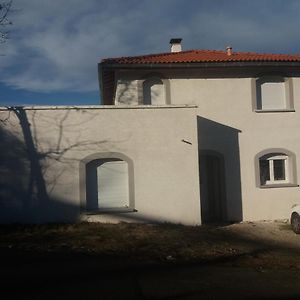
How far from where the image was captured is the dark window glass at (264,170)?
61.2 ft

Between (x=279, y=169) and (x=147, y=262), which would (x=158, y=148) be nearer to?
(x=279, y=169)

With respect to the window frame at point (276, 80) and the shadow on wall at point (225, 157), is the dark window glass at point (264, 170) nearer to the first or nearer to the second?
the shadow on wall at point (225, 157)

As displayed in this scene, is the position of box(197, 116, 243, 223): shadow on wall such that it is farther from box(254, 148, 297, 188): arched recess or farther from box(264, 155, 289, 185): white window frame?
box(264, 155, 289, 185): white window frame

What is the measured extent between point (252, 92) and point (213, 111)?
1.57 metres

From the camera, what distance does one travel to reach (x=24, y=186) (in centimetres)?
1574

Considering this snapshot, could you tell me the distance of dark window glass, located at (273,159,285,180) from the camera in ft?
62.0

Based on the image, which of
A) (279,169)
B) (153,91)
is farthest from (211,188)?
(153,91)

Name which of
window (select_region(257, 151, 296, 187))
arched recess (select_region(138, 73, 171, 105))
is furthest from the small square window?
arched recess (select_region(138, 73, 171, 105))

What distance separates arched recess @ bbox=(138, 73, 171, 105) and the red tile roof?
645mm

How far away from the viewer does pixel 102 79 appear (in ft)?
63.7

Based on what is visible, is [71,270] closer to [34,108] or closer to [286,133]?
[34,108]

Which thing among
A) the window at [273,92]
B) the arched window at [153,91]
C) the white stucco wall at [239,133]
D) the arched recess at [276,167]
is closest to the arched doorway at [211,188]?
the white stucco wall at [239,133]

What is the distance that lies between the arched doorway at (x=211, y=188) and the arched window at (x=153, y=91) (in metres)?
2.47

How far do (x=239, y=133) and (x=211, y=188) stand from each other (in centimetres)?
221
